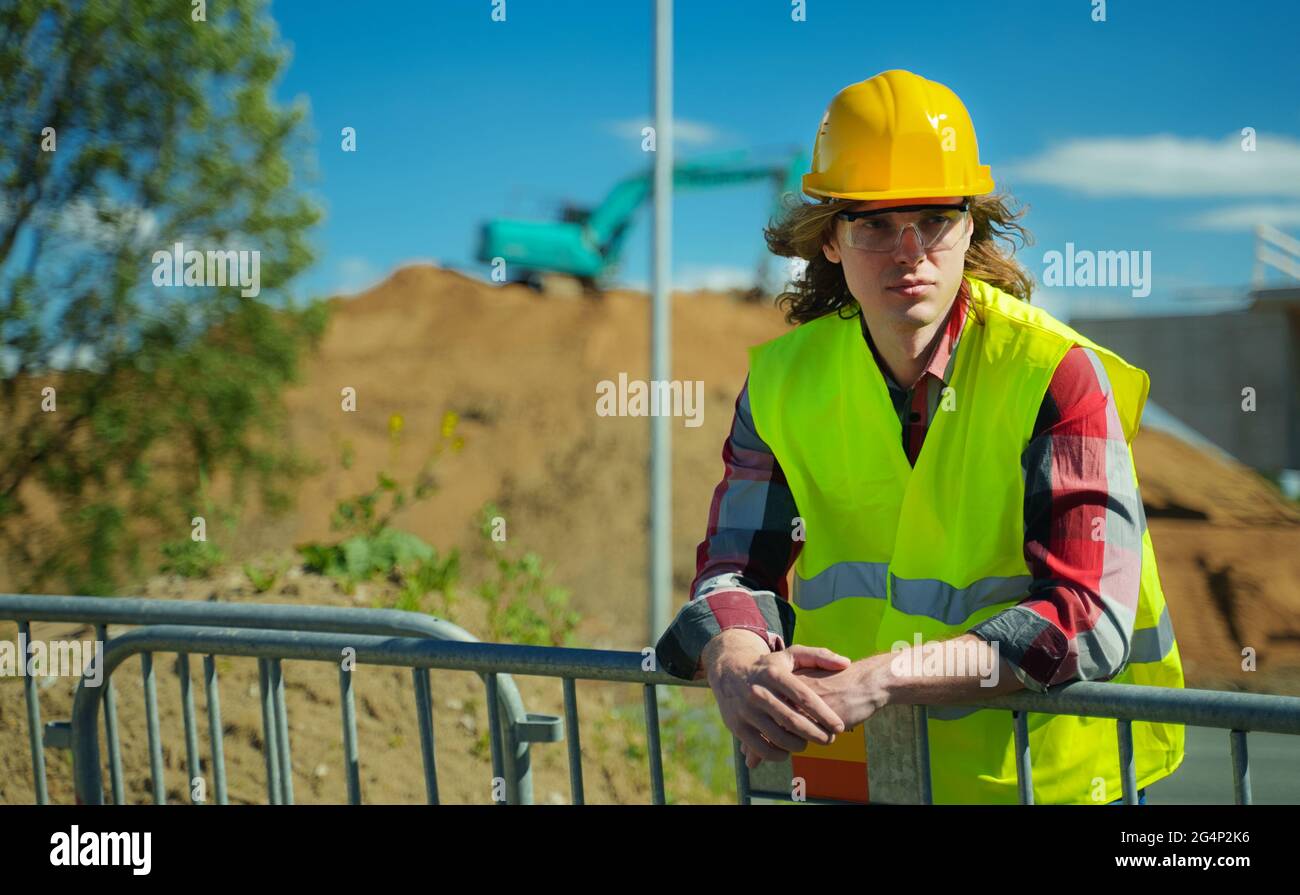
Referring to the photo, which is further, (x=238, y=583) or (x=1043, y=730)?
(x=238, y=583)

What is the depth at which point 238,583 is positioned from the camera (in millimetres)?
8328

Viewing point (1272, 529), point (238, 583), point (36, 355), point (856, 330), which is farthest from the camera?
point (1272, 529)

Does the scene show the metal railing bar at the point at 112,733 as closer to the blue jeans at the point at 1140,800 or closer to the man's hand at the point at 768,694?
the man's hand at the point at 768,694

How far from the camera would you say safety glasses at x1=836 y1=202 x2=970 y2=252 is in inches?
105

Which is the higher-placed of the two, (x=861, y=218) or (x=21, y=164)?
(x=21, y=164)

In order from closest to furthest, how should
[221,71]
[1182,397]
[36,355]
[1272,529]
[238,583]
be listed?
[238,583], [36,355], [221,71], [1182,397], [1272,529]

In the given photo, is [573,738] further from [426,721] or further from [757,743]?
[757,743]

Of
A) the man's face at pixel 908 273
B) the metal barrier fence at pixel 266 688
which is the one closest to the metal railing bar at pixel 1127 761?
the man's face at pixel 908 273

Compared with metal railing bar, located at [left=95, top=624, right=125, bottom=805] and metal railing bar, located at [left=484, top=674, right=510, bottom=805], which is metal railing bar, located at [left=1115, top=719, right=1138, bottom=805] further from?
metal railing bar, located at [left=95, top=624, right=125, bottom=805]

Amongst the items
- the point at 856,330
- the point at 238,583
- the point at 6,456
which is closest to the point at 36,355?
the point at 6,456

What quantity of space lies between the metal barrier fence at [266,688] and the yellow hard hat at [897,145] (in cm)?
151

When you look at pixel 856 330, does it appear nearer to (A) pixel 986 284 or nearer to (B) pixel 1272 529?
(A) pixel 986 284

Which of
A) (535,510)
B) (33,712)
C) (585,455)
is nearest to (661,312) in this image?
(33,712)
